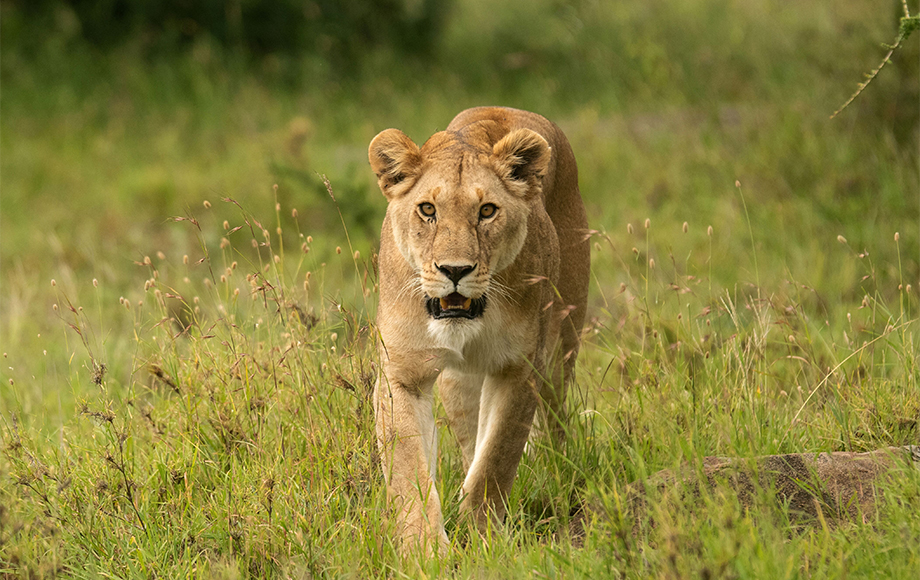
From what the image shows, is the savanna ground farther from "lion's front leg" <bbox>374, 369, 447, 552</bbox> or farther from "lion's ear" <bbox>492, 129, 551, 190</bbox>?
"lion's ear" <bbox>492, 129, 551, 190</bbox>

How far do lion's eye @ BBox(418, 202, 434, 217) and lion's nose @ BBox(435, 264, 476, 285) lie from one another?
27 cm

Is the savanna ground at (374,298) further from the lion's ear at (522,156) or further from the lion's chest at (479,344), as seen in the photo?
the lion's ear at (522,156)

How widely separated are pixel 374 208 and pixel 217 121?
4331mm

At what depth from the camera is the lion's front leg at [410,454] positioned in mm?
3215

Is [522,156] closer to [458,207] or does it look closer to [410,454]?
[458,207]

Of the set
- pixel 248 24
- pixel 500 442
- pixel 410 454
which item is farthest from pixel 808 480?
pixel 248 24

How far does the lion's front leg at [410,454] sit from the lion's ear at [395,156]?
709mm

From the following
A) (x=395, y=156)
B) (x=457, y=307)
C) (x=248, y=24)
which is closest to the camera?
(x=457, y=307)

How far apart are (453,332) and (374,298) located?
1.63 ft

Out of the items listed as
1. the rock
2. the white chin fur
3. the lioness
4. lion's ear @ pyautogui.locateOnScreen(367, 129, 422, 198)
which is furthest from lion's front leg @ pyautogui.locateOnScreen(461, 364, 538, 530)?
lion's ear @ pyautogui.locateOnScreen(367, 129, 422, 198)

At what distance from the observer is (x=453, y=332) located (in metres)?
3.41

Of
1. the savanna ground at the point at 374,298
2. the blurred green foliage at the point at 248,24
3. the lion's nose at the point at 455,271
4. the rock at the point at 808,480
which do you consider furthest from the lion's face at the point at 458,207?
the blurred green foliage at the point at 248,24

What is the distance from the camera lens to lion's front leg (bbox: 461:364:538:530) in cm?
349

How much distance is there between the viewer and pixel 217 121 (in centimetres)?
1192
